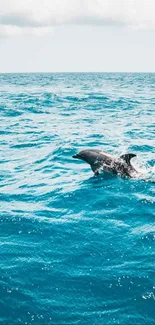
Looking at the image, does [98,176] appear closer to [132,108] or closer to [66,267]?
[66,267]

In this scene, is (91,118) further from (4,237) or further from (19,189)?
(4,237)

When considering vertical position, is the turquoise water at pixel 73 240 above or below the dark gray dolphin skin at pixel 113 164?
below

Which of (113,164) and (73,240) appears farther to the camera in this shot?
(113,164)

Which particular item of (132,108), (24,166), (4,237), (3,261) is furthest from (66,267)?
(132,108)

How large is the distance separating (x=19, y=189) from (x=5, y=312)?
6.06 meters

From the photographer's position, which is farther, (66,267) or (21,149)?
(21,149)

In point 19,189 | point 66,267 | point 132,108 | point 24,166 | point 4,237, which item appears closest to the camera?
point 66,267

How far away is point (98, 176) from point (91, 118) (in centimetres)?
1567

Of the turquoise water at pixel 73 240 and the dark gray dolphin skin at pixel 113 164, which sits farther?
the dark gray dolphin skin at pixel 113 164

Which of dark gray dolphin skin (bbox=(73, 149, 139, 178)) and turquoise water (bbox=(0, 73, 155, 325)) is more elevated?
dark gray dolphin skin (bbox=(73, 149, 139, 178))

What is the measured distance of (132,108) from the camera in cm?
3381

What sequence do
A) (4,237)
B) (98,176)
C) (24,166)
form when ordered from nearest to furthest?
1. (4,237)
2. (98,176)
3. (24,166)

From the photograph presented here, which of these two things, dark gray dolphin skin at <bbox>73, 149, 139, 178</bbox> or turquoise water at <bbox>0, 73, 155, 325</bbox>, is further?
dark gray dolphin skin at <bbox>73, 149, 139, 178</bbox>

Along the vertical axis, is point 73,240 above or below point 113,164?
below
